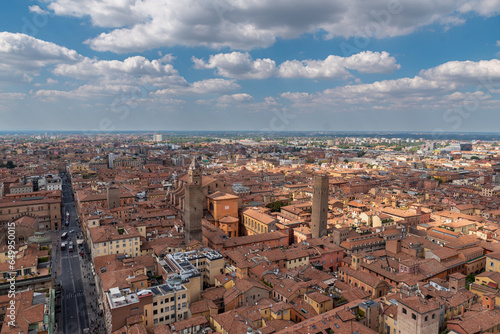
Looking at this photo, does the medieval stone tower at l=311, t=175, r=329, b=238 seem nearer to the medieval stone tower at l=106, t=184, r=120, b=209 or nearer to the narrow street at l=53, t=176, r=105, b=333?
the narrow street at l=53, t=176, r=105, b=333

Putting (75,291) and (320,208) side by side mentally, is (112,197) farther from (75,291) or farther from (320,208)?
(320,208)

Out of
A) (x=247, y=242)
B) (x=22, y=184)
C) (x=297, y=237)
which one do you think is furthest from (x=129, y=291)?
(x=22, y=184)

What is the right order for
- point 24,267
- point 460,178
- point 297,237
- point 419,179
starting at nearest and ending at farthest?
point 24,267 < point 297,237 < point 419,179 < point 460,178

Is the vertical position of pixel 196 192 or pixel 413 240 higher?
pixel 196 192

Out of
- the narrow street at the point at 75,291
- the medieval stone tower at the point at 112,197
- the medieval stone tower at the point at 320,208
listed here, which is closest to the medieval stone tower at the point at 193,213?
the narrow street at the point at 75,291

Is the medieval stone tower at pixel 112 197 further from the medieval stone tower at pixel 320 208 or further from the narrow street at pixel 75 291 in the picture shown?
the medieval stone tower at pixel 320 208

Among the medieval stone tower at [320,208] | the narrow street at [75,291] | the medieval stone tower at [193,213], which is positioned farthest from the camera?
the medieval stone tower at [320,208]

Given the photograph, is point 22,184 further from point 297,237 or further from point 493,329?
point 493,329

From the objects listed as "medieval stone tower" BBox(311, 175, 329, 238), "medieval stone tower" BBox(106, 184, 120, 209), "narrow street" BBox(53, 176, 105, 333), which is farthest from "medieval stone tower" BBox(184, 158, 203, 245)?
"medieval stone tower" BBox(106, 184, 120, 209)
